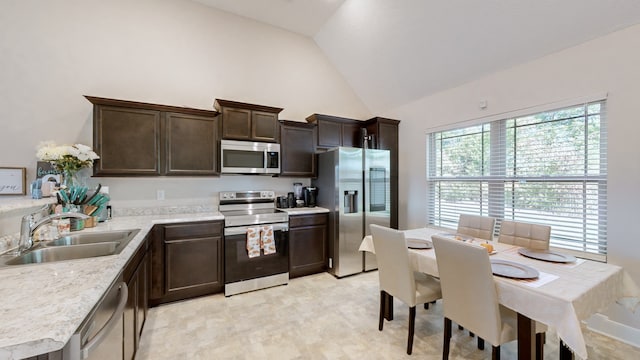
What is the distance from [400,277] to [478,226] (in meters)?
1.14

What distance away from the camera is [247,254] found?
304cm

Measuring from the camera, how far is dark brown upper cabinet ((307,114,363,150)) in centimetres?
390

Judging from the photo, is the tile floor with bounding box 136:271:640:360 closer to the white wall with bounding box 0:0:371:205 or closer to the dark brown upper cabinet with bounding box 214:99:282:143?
the white wall with bounding box 0:0:371:205

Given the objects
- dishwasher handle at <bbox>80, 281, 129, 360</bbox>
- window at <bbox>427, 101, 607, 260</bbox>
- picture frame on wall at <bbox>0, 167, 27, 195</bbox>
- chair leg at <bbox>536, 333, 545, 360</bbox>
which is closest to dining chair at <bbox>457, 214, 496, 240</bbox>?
window at <bbox>427, 101, 607, 260</bbox>

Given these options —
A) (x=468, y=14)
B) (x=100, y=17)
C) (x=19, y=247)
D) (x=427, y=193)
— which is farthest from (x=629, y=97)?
(x=100, y=17)

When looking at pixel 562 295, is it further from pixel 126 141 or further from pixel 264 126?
pixel 126 141

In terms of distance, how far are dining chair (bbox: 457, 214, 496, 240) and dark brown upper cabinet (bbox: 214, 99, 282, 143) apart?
248 centimetres

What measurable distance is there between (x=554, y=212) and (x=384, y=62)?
9.06 ft

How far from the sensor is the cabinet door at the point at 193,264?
271 cm

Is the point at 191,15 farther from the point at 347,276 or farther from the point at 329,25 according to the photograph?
the point at 347,276

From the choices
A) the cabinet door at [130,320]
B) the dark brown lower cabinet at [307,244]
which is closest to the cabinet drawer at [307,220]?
the dark brown lower cabinet at [307,244]

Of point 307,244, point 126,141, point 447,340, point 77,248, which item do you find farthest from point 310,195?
point 77,248

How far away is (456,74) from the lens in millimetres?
3270

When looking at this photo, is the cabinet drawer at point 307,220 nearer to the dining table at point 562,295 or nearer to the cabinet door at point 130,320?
the cabinet door at point 130,320
